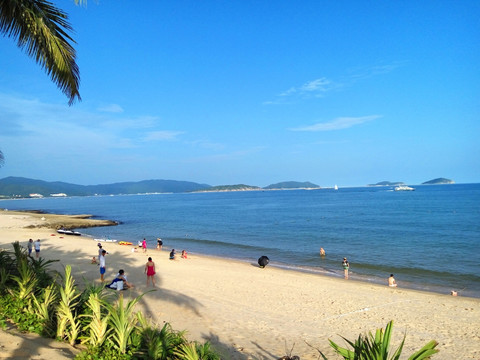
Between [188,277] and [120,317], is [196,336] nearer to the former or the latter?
[120,317]

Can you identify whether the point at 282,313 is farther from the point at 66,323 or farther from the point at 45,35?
the point at 45,35

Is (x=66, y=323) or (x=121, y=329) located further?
(x=66, y=323)

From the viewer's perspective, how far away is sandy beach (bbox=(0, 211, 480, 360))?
8352 mm

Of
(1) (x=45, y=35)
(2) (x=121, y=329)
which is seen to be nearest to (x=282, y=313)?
(2) (x=121, y=329)

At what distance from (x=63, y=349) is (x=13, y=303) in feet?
7.35

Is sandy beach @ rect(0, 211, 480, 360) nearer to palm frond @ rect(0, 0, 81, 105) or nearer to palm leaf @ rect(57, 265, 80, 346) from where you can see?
palm leaf @ rect(57, 265, 80, 346)

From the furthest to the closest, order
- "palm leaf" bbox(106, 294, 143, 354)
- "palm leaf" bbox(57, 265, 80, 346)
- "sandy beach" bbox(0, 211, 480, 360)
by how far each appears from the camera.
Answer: "sandy beach" bbox(0, 211, 480, 360)
"palm leaf" bbox(57, 265, 80, 346)
"palm leaf" bbox(106, 294, 143, 354)

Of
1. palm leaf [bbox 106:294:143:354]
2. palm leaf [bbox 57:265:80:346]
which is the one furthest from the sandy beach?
palm leaf [bbox 106:294:143:354]

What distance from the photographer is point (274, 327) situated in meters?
9.92

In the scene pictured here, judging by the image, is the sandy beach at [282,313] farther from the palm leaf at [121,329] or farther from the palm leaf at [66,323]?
the palm leaf at [121,329]

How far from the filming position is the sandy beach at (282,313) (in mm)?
8352

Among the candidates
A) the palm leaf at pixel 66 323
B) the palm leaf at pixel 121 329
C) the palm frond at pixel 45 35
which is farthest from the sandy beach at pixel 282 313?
the palm frond at pixel 45 35

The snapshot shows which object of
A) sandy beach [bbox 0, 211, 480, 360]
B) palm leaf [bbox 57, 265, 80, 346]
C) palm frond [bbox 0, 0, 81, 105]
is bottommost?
sandy beach [bbox 0, 211, 480, 360]

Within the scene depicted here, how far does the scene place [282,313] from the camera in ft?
37.7
